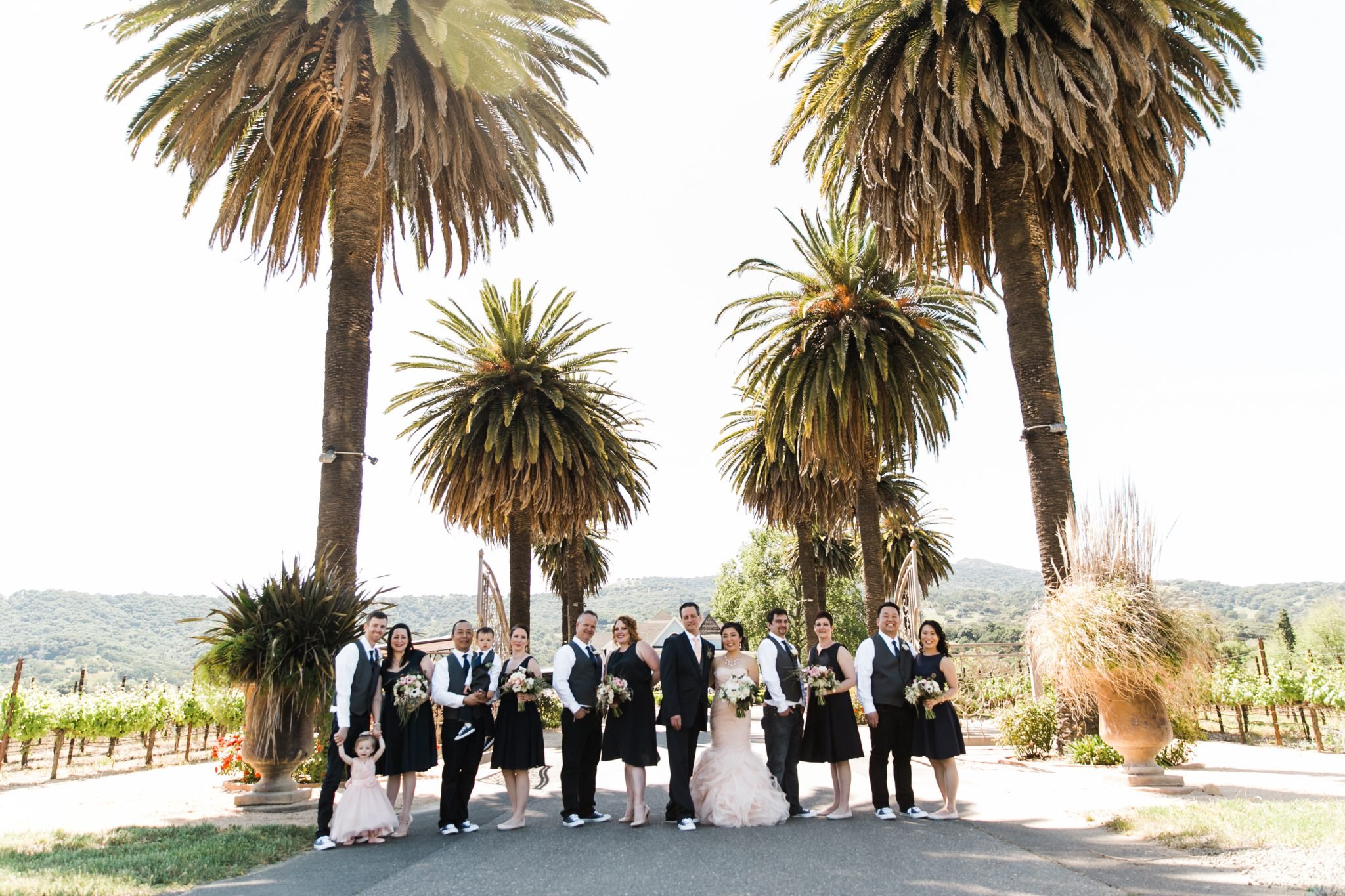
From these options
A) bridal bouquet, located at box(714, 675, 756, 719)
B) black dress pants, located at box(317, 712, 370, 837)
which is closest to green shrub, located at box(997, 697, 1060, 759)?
bridal bouquet, located at box(714, 675, 756, 719)

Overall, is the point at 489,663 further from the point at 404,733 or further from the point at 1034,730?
the point at 1034,730

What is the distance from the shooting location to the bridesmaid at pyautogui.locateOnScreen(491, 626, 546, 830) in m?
7.70

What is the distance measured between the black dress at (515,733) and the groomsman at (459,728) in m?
0.17

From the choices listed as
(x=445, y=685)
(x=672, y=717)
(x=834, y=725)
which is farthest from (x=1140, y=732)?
(x=445, y=685)

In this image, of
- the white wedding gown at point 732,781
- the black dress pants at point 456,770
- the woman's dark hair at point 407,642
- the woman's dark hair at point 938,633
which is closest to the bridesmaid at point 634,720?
the white wedding gown at point 732,781

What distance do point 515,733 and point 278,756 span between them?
3.18 m

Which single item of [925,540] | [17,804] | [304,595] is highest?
[925,540]

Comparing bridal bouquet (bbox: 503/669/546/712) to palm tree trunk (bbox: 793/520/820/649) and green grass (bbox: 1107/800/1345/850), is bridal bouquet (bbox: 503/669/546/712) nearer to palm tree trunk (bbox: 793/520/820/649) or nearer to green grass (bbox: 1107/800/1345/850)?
green grass (bbox: 1107/800/1345/850)

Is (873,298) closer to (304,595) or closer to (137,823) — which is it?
(304,595)

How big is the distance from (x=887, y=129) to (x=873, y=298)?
20.5 ft

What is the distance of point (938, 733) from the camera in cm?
751

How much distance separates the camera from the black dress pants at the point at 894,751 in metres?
7.68

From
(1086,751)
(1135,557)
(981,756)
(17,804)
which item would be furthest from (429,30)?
(981,756)

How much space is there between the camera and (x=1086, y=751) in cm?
991
